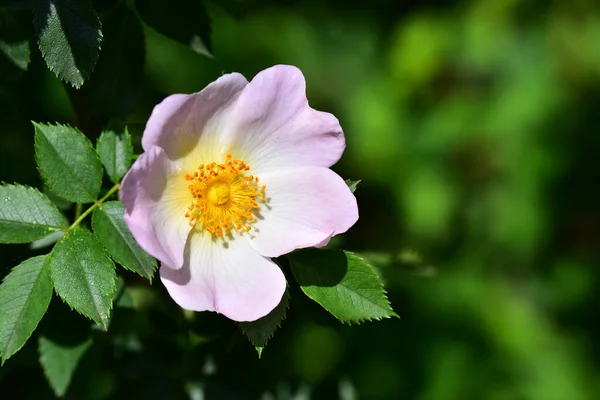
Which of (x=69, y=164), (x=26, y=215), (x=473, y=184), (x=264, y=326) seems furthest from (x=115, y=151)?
(x=473, y=184)

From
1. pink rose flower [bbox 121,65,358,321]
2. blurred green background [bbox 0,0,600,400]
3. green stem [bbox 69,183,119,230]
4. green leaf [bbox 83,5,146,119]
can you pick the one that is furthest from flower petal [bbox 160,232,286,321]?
blurred green background [bbox 0,0,600,400]

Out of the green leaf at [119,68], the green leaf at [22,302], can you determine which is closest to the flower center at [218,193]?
the green leaf at [119,68]

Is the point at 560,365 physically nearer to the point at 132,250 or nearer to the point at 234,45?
the point at 234,45

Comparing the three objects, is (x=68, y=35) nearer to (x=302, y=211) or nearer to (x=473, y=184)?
(x=302, y=211)

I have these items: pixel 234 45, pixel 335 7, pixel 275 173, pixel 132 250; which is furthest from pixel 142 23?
pixel 335 7

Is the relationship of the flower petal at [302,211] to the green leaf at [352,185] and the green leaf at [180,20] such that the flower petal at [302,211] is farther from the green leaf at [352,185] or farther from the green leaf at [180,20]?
the green leaf at [180,20]
